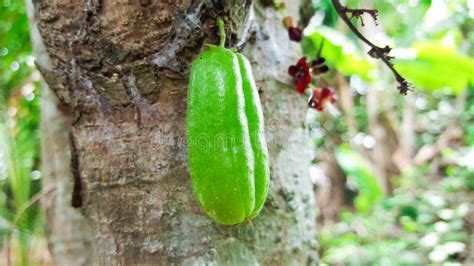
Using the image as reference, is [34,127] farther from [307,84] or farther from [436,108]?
[436,108]

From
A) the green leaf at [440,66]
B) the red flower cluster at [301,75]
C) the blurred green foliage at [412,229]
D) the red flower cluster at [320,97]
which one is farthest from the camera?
the blurred green foliage at [412,229]

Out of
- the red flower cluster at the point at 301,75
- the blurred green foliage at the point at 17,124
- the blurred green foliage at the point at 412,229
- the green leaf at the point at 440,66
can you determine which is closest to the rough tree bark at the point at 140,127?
the red flower cluster at the point at 301,75

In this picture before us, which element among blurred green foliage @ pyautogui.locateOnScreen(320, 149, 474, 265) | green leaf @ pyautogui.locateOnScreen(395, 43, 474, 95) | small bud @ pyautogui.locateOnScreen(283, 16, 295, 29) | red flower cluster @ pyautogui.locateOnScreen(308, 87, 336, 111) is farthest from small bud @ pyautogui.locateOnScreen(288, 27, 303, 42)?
blurred green foliage @ pyautogui.locateOnScreen(320, 149, 474, 265)

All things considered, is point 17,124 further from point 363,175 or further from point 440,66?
point 363,175

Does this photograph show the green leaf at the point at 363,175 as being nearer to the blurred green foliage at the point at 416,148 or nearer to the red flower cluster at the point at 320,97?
the blurred green foliage at the point at 416,148

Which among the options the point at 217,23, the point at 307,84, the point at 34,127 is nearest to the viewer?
the point at 217,23

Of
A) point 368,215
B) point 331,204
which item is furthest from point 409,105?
point 368,215

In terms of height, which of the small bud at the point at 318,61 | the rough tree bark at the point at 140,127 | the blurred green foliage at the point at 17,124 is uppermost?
the small bud at the point at 318,61
